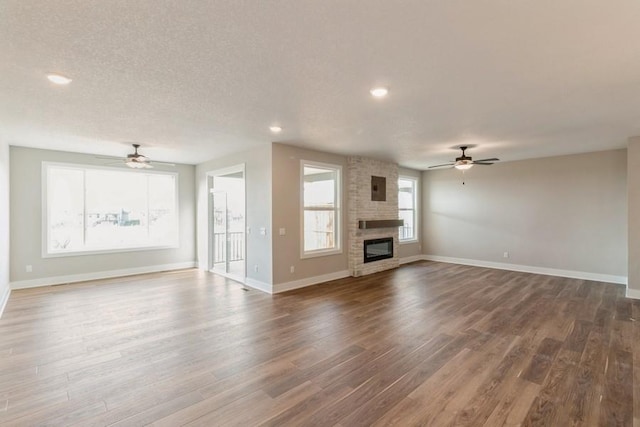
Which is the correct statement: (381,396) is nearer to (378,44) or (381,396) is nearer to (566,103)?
(378,44)

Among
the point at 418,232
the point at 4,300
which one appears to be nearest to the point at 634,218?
the point at 418,232

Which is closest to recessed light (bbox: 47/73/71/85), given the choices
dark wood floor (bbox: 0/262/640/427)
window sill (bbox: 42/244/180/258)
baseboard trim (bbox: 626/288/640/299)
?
dark wood floor (bbox: 0/262/640/427)

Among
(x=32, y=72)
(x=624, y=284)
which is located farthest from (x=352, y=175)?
(x=624, y=284)

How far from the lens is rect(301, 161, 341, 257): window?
244 inches

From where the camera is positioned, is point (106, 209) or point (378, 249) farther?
point (378, 249)

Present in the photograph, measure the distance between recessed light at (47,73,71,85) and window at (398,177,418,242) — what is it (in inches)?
298

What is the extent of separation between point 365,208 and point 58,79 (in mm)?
5728

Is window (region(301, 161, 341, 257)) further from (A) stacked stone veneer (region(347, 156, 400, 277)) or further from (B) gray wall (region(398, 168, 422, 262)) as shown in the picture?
(B) gray wall (region(398, 168, 422, 262))

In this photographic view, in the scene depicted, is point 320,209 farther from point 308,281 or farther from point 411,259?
point 411,259

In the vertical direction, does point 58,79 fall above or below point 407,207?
above

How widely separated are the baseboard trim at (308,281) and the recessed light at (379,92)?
12.3 feet

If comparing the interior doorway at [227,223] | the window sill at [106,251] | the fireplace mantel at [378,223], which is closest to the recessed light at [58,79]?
the interior doorway at [227,223]

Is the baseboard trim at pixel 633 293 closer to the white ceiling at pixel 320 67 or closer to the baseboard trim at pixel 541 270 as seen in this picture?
the baseboard trim at pixel 541 270

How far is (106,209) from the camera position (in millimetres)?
6883
